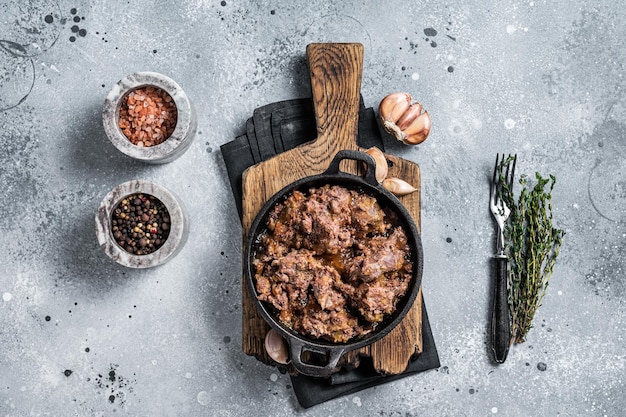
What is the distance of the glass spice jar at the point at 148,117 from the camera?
2605 mm

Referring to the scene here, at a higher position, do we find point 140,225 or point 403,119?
point 403,119

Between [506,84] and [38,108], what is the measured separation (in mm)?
2032

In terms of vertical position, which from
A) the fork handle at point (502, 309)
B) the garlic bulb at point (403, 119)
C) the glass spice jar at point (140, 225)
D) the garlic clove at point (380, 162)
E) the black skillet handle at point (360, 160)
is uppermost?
the black skillet handle at point (360, 160)

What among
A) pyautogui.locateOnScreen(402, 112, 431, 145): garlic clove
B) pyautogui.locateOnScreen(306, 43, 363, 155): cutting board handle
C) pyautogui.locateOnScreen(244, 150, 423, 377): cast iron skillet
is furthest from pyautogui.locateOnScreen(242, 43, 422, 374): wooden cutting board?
pyautogui.locateOnScreen(244, 150, 423, 377): cast iron skillet

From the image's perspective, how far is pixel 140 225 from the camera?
8.57 ft

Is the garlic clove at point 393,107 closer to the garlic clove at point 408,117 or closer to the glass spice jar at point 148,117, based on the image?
the garlic clove at point 408,117

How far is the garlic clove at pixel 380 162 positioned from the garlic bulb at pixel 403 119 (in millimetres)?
142

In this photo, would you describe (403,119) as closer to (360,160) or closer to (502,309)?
(360,160)

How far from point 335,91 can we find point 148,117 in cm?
76

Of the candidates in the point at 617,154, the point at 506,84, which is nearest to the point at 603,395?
the point at 617,154

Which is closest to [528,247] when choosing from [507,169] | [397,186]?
[507,169]

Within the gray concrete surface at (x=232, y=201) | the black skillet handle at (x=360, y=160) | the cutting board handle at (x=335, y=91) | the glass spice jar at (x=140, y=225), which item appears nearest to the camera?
the black skillet handle at (x=360, y=160)

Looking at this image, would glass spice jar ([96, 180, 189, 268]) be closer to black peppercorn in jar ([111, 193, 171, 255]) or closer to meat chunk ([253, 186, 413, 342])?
black peppercorn in jar ([111, 193, 171, 255])

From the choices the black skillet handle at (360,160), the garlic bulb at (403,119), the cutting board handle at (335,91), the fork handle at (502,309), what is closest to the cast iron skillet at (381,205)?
the black skillet handle at (360,160)
